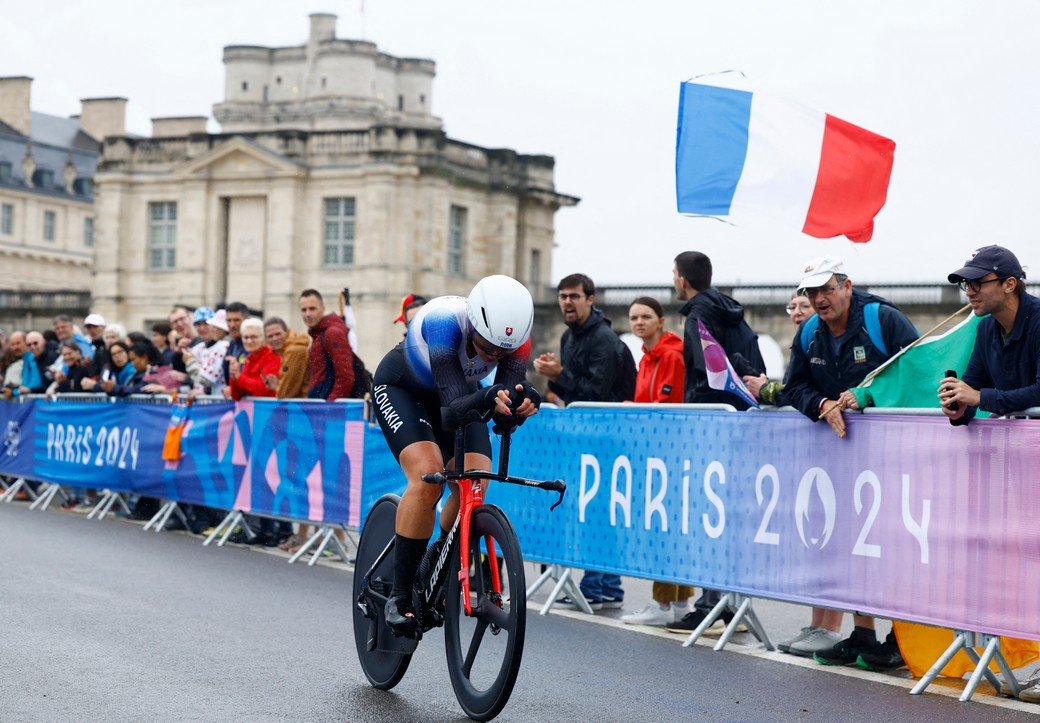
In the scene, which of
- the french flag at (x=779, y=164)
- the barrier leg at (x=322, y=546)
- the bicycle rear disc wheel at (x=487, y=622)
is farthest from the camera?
the barrier leg at (x=322, y=546)

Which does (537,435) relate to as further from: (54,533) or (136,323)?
(136,323)

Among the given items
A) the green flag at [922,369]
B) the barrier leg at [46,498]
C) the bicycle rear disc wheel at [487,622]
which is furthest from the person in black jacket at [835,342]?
the barrier leg at [46,498]

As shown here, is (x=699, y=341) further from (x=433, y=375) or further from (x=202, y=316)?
(x=202, y=316)

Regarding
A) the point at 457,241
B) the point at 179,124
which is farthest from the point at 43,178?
the point at 457,241

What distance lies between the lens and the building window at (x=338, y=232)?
70.6 meters

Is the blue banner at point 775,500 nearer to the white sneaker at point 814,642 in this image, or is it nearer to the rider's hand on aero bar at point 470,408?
the white sneaker at point 814,642

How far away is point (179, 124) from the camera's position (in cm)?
10362

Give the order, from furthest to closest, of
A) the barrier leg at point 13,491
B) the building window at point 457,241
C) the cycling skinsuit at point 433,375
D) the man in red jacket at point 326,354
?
the building window at point 457,241 < the barrier leg at point 13,491 < the man in red jacket at point 326,354 < the cycling skinsuit at point 433,375

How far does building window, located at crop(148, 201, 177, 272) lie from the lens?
74.5 metres

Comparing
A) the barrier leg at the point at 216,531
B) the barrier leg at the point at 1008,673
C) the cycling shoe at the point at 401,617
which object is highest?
the cycling shoe at the point at 401,617

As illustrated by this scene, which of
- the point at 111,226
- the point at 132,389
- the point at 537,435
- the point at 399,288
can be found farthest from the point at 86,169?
the point at 537,435

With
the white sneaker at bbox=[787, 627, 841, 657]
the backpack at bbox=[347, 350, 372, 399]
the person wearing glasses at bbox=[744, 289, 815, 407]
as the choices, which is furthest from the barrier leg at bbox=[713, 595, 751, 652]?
the backpack at bbox=[347, 350, 372, 399]

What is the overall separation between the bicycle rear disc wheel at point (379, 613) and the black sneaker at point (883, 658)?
288 cm

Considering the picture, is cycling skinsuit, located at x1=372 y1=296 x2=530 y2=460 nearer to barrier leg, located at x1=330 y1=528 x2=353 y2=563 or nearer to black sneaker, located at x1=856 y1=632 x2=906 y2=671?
black sneaker, located at x1=856 y1=632 x2=906 y2=671
